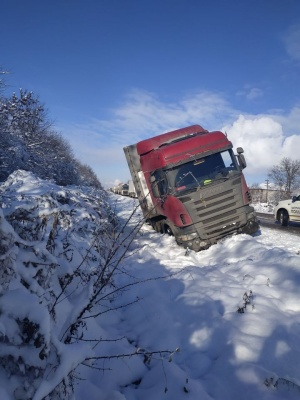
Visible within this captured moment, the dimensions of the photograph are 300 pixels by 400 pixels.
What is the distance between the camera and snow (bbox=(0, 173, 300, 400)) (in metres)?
1.74

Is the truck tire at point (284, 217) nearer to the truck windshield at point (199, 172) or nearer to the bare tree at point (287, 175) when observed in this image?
the truck windshield at point (199, 172)

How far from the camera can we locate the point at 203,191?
8164mm

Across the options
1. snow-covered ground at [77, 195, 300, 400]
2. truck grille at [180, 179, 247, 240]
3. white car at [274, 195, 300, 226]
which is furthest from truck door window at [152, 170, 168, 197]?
white car at [274, 195, 300, 226]

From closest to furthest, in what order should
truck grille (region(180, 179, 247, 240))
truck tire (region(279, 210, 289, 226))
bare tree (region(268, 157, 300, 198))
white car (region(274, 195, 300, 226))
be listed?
truck grille (region(180, 179, 247, 240))
white car (region(274, 195, 300, 226))
truck tire (region(279, 210, 289, 226))
bare tree (region(268, 157, 300, 198))

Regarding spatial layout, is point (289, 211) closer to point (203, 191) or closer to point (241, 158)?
point (241, 158)

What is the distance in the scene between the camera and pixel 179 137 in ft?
32.8

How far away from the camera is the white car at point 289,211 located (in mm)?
12519

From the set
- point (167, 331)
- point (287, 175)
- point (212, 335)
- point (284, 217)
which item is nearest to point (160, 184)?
point (167, 331)

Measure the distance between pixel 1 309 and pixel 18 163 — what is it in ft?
52.1

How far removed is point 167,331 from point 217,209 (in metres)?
5.07

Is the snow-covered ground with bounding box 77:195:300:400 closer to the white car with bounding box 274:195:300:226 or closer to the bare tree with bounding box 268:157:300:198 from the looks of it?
the white car with bounding box 274:195:300:226

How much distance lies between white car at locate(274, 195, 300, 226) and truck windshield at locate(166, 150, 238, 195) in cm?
535

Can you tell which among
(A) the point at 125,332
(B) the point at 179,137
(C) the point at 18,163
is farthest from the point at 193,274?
(C) the point at 18,163

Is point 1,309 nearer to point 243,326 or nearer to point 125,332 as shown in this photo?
point 125,332
